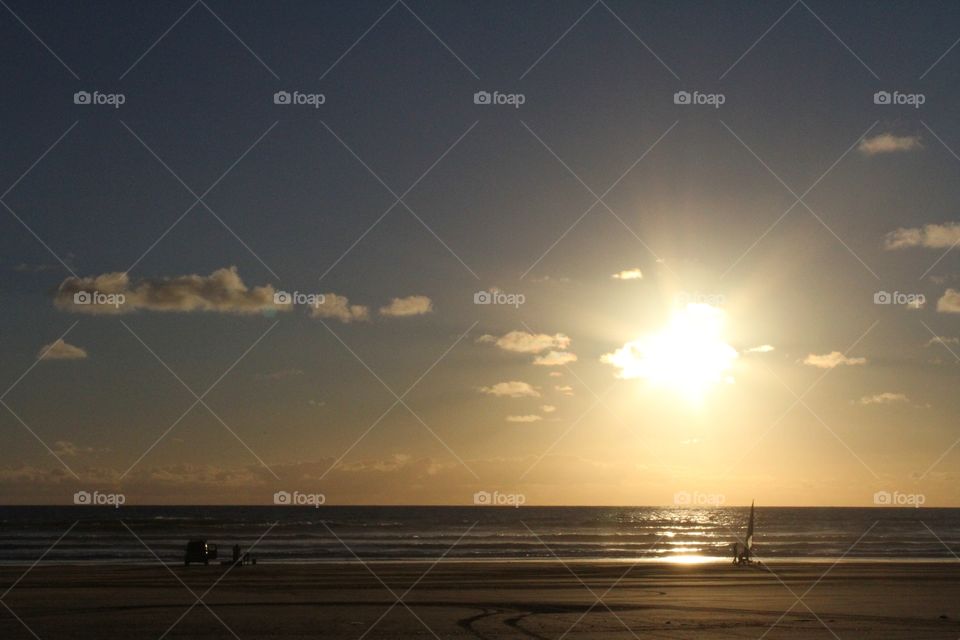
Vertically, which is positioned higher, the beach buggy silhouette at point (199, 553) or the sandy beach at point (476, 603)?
the beach buggy silhouette at point (199, 553)

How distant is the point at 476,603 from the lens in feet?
87.8

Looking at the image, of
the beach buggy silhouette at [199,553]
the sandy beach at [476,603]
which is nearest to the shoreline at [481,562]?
the beach buggy silhouette at [199,553]

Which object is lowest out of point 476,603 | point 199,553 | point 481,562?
point 476,603

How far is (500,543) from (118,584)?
39.2 m

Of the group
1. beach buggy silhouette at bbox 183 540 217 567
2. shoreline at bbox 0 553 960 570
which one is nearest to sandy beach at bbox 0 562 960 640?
beach buggy silhouette at bbox 183 540 217 567

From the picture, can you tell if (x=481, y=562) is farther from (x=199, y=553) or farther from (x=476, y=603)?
(x=476, y=603)

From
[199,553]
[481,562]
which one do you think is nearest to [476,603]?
Answer: [199,553]

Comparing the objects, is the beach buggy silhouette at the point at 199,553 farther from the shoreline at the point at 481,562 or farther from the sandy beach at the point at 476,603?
the sandy beach at the point at 476,603

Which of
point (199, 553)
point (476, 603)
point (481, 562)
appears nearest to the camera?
point (476, 603)

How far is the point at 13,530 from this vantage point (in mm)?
87188

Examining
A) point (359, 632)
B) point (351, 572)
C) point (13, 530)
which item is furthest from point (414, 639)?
point (13, 530)

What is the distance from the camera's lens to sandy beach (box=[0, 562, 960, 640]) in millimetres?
21469

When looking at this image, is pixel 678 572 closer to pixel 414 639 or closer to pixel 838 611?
pixel 838 611

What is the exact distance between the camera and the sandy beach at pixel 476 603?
70.4 feet
